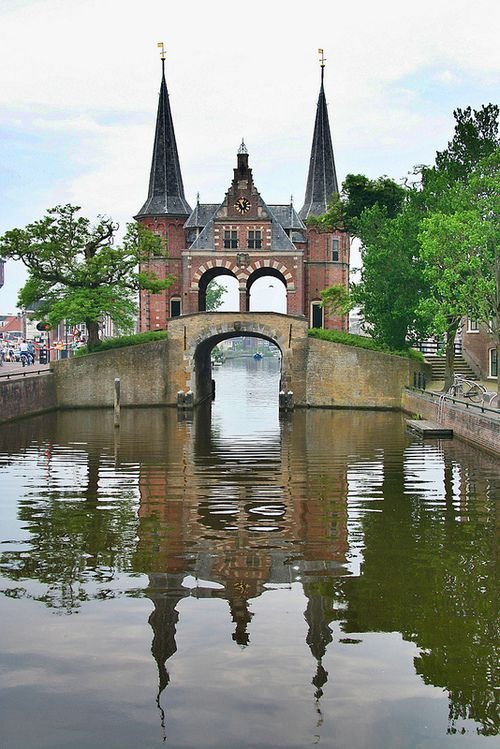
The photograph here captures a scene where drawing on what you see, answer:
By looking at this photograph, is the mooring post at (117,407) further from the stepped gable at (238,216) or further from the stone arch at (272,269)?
the stepped gable at (238,216)

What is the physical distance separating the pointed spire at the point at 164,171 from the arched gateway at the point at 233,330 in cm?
1953

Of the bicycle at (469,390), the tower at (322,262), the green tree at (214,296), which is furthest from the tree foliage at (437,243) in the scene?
the green tree at (214,296)

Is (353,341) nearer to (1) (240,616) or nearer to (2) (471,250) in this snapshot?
(2) (471,250)

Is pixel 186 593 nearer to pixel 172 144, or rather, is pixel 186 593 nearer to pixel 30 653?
pixel 30 653

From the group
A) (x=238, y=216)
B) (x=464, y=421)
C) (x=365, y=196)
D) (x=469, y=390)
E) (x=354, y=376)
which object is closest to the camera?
(x=464, y=421)

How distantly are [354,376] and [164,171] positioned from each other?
88.1 ft

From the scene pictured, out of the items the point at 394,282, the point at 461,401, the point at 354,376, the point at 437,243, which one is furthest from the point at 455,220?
the point at 354,376

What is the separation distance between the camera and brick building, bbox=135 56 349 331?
61469mm

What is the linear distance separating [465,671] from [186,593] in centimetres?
443

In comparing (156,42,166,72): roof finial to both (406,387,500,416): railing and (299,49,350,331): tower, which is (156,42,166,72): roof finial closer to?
(299,49,350,331): tower

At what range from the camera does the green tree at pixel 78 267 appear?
49.1 meters

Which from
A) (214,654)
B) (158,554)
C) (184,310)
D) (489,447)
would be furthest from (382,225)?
(214,654)

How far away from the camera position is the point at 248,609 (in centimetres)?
1240

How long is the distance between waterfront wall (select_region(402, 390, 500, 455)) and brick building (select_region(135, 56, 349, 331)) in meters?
21.6
